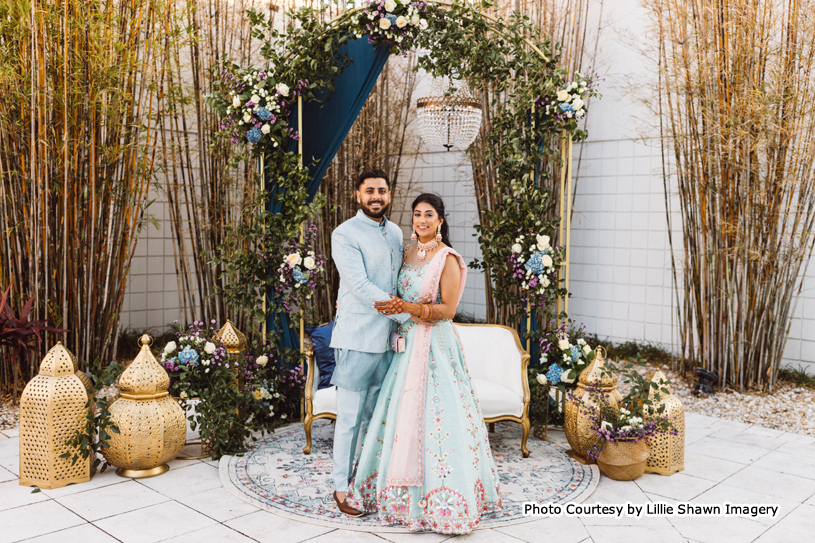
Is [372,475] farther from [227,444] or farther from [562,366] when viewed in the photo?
[562,366]

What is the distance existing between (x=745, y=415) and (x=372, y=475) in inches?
111

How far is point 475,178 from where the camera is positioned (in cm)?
594

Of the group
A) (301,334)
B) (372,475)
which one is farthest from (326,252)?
(372,475)

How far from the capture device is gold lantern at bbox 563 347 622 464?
3256 mm

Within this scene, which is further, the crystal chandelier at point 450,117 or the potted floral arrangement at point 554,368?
the crystal chandelier at point 450,117

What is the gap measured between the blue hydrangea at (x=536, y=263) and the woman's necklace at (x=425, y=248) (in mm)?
1181

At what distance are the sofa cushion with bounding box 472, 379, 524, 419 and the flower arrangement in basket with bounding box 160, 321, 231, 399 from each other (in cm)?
132

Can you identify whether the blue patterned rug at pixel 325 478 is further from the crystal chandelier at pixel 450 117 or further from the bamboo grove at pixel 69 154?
the crystal chandelier at pixel 450 117

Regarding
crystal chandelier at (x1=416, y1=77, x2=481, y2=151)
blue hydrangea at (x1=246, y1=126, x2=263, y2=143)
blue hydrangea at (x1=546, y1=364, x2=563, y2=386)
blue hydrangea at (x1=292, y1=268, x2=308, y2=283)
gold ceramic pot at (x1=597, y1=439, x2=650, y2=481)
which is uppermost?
crystal chandelier at (x1=416, y1=77, x2=481, y2=151)

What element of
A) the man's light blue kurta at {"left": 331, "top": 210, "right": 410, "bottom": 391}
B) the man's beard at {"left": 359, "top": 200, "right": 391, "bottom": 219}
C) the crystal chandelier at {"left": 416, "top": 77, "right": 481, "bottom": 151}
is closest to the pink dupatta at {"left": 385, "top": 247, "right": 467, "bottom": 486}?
the man's light blue kurta at {"left": 331, "top": 210, "right": 410, "bottom": 391}

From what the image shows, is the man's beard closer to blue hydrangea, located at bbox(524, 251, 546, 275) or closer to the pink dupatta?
the pink dupatta

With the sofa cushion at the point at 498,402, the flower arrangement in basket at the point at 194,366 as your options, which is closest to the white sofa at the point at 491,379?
the sofa cushion at the point at 498,402

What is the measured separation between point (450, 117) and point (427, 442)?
9.48ft

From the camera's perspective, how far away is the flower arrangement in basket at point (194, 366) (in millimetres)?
3316
